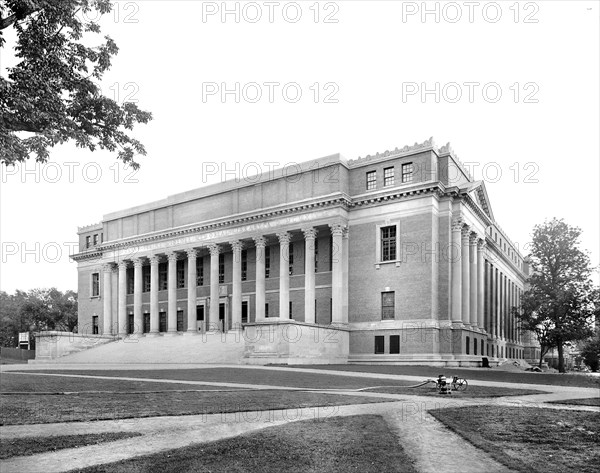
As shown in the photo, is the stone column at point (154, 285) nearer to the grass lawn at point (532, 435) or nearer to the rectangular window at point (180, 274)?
the rectangular window at point (180, 274)

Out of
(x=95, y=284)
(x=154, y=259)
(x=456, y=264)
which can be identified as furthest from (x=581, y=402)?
(x=95, y=284)

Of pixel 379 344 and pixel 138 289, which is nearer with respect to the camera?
pixel 379 344

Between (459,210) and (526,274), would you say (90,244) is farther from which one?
(526,274)

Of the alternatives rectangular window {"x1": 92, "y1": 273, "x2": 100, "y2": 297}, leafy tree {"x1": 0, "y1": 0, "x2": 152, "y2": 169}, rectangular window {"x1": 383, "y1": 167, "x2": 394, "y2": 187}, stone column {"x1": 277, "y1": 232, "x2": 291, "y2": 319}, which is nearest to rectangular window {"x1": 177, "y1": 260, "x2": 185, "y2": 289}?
rectangular window {"x1": 92, "y1": 273, "x2": 100, "y2": 297}

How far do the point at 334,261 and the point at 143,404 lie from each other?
36.9 metres

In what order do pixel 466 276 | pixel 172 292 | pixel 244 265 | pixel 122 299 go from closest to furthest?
1. pixel 466 276
2. pixel 244 265
3. pixel 172 292
4. pixel 122 299

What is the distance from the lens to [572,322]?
52688mm

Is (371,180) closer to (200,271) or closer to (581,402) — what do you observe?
(200,271)

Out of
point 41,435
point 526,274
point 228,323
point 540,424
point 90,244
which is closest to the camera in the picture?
point 41,435

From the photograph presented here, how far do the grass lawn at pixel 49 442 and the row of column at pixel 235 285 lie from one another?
40100 millimetres

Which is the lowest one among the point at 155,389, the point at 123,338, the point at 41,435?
the point at 123,338

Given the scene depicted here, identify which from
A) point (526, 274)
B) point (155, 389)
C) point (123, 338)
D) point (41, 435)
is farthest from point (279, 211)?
point (526, 274)

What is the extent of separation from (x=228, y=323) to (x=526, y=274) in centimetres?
6684

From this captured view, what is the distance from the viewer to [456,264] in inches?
1905
